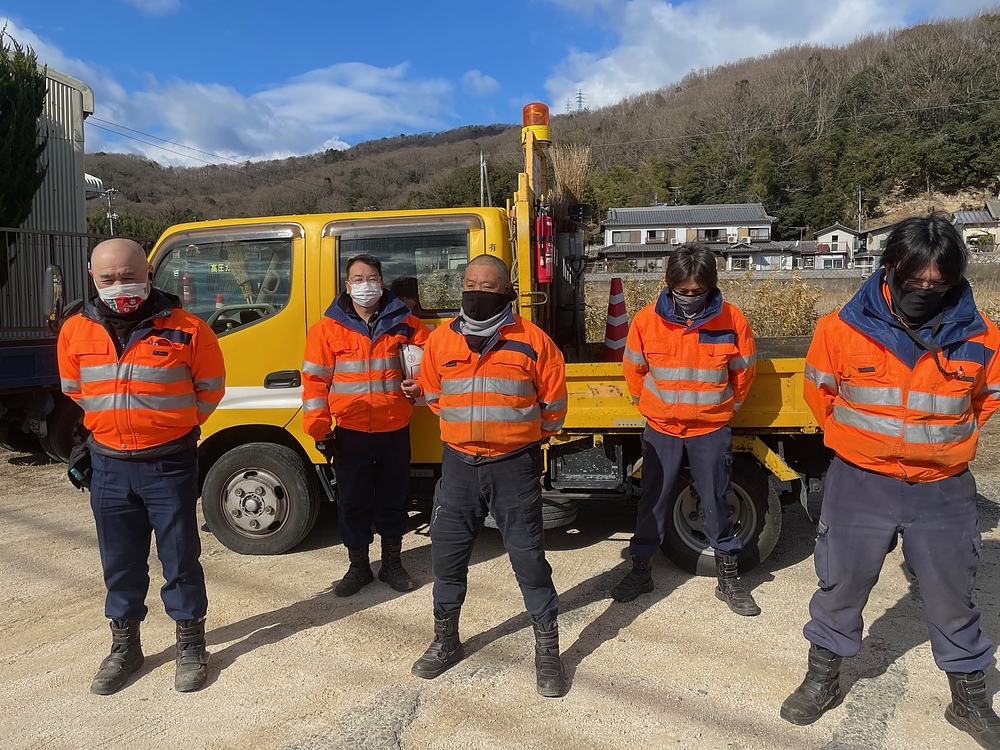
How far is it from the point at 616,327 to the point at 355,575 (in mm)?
2477

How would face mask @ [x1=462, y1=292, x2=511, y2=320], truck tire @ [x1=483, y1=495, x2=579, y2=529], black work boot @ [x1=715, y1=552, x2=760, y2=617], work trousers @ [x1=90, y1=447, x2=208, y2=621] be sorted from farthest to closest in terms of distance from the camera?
truck tire @ [x1=483, y1=495, x2=579, y2=529], black work boot @ [x1=715, y1=552, x2=760, y2=617], work trousers @ [x1=90, y1=447, x2=208, y2=621], face mask @ [x1=462, y1=292, x2=511, y2=320]

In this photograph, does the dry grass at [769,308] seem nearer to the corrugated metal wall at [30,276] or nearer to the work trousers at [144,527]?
the work trousers at [144,527]

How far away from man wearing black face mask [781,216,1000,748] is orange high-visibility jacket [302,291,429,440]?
78.7 inches

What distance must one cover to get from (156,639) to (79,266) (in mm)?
7723

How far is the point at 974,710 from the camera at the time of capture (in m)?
2.53

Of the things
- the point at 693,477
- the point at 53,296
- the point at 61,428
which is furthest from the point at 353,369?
the point at 61,428

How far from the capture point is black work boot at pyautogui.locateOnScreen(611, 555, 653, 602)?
12.1 ft

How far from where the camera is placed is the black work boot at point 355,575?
12.5 ft

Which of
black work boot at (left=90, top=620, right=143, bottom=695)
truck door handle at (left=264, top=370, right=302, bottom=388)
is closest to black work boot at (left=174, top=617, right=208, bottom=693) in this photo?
black work boot at (left=90, top=620, right=143, bottom=695)

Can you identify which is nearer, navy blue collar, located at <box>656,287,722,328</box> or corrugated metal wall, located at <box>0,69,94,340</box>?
navy blue collar, located at <box>656,287,722,328</box>

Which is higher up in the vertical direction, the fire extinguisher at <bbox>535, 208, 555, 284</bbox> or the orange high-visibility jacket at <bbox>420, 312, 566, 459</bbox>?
the fire extinguisher at <bbox>535, 208, 555, 284</bbox>

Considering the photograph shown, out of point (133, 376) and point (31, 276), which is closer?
point (133, 376)

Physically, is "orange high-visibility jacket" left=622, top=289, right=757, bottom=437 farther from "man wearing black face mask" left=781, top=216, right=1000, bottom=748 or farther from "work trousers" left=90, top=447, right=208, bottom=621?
"work trousers" left=90, top=447, right=208, bottom=621

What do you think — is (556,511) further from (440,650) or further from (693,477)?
(440,650)
